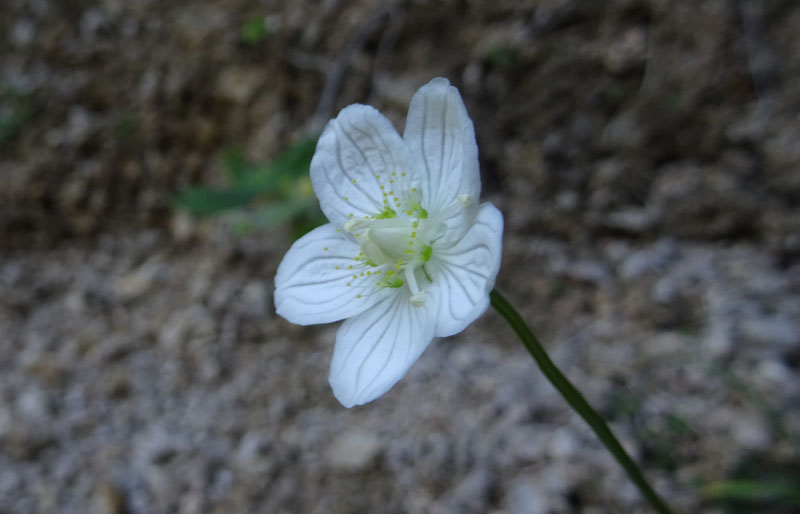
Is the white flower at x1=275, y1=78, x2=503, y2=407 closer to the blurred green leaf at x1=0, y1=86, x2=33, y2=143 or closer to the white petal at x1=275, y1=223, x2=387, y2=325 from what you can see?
the white petal at x1=275, y1=223, x2=387, y2=325

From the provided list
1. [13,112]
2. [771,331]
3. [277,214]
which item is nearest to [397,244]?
[771,331]

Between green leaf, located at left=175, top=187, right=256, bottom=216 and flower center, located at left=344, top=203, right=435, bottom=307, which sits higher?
flower center, located at left=344, top=203, right=435, bottom=307

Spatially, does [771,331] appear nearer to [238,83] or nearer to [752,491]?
[752,491]

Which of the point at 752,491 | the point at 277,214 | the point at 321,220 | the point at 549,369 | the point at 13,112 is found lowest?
the point at 752,491

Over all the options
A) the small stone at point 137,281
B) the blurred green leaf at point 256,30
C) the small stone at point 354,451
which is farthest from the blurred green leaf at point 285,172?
the small stone at point 354,451

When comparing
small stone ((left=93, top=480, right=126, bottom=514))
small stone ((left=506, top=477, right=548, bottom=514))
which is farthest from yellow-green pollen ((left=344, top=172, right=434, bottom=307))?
small stone ((left=93, top=480, right=126, bottom=514))

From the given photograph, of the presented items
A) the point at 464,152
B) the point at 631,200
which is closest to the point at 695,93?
the point at 631,200
